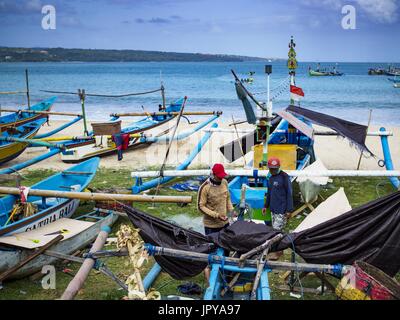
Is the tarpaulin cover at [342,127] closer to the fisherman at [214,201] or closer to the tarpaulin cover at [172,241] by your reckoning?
the fisherman at [214,201]

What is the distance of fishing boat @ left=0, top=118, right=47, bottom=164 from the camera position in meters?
14.3

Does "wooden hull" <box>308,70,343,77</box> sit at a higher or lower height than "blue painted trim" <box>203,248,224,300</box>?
higher

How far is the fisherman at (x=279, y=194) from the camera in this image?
7.44m

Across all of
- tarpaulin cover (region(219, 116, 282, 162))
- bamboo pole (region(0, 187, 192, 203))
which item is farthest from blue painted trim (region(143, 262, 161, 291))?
tarpaulin cover (region(219, 116, 282, 162))

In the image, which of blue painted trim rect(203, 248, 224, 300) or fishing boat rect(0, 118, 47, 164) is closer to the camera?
blue painted trim rect(203, 248, 224, 300)

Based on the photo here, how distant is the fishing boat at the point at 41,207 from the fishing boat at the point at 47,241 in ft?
0.42

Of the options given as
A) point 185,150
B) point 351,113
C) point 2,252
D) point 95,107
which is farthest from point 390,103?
point 2,252

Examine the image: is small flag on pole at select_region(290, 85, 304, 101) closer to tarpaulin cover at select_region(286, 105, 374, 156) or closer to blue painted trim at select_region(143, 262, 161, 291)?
tarpaulin cover at select_region(286, 105, 374, 156)

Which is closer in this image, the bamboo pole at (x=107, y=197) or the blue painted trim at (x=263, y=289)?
the blue painted trim at (x=263, y=289)

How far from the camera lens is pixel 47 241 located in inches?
283

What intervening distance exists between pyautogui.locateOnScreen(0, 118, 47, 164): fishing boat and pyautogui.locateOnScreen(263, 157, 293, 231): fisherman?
8743mm

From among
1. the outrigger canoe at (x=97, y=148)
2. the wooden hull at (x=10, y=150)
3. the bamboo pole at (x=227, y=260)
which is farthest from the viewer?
the outrigger canoe at (x=97, y=148)

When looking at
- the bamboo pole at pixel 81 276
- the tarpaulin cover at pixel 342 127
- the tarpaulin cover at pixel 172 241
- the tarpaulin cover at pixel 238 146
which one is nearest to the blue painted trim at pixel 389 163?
the tarpaulin cover at pixel 342 127
